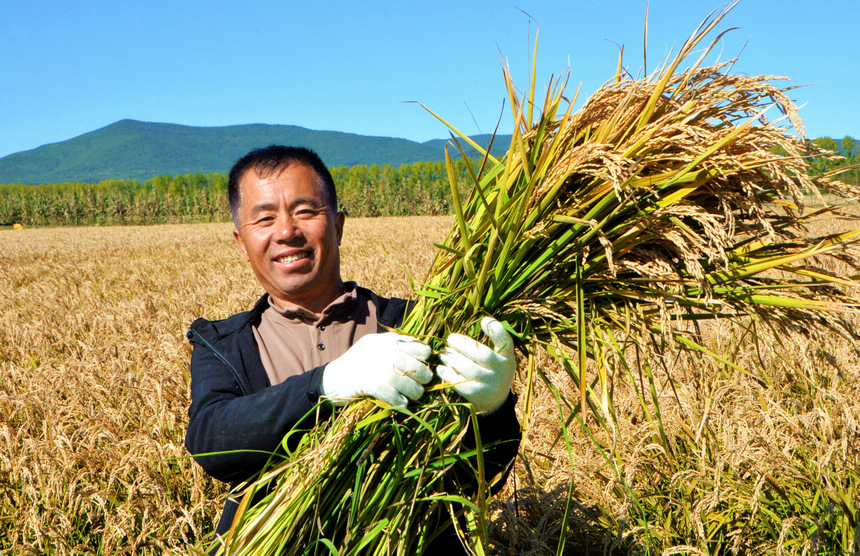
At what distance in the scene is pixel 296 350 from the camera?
1923 millimetres

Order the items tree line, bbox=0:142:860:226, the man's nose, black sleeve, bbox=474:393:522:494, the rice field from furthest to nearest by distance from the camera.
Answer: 1. tree line, bbox=0:142:860:226
2. the rice field
3. the man's nose
4. black sleeve, bbox=474:393:522:494

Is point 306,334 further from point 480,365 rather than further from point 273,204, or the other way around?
point 480,365

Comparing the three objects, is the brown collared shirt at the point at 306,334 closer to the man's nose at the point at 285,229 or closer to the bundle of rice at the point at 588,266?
the man's nose at the point at 285,229

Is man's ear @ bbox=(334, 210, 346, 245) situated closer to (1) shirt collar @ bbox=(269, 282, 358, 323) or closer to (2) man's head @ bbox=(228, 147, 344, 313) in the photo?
(2) man's head @ bbox=(228, 147, 344, 313)

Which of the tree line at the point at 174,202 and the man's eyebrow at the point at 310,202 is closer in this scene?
the man's eyebrow at the point at 310,202

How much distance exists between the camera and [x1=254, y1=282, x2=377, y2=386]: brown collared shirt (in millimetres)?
1892

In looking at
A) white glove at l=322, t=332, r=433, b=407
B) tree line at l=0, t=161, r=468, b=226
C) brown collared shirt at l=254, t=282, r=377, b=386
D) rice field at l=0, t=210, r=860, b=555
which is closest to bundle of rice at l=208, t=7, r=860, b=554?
white glove at l=322, t=332, r=433, b=407

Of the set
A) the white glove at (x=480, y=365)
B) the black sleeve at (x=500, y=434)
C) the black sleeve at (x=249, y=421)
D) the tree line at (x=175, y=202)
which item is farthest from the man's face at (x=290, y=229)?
the tree line at (x=175, y=202)

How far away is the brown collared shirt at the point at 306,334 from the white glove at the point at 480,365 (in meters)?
0.49

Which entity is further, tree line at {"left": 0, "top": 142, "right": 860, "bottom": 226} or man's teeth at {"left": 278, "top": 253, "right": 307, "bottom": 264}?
tree line at {"left": 0, "top": 142, "right": 860, "bottom": 226}

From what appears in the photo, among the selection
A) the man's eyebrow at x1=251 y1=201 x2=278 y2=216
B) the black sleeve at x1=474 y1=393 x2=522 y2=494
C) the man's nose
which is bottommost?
the black sleeve at x1=474 y1=393 x2=522 y2=494

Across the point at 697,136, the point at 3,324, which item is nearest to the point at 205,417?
the point at 697,136

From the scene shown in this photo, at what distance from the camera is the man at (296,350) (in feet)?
4.83

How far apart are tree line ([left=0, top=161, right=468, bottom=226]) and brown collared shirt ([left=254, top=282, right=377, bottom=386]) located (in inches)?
2183
